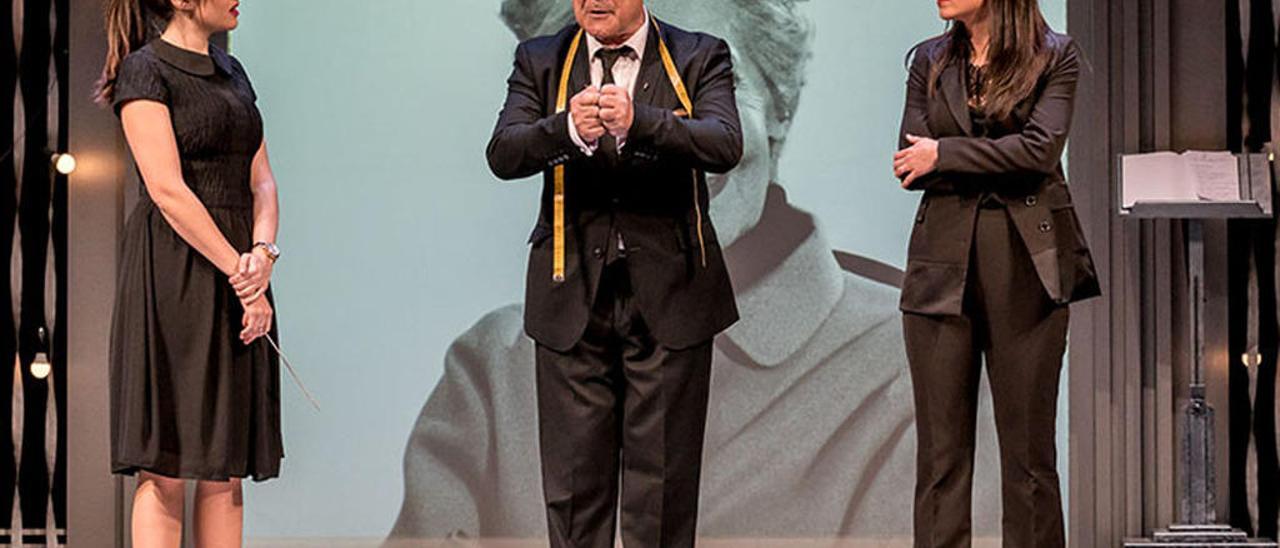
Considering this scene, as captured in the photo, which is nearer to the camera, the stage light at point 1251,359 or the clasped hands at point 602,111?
the clasped hands at point 602,111

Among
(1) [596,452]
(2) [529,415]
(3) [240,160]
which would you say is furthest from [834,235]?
(3) [240,160]

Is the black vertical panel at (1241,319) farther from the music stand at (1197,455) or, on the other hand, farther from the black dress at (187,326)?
the black dress at (187,326)

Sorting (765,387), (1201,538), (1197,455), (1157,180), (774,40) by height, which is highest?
(774,40)

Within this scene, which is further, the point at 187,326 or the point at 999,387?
the point at 999,387

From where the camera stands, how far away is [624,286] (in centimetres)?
318

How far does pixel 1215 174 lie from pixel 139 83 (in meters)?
2.78

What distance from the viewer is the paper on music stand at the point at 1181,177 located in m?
4.18

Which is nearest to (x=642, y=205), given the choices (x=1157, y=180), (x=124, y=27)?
(x=124, y=27)

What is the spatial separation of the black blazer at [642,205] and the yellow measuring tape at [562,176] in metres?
0.01

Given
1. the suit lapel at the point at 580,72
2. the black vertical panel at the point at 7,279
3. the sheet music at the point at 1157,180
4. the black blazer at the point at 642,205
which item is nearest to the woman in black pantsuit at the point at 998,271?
the black blazer at the point at 642,205

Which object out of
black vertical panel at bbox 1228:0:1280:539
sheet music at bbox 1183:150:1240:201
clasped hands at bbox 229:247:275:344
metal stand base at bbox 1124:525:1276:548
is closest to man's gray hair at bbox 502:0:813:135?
sheet music at bbox 1183:150:1240:201

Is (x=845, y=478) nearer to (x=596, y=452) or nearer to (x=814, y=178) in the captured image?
(x=814, y=178)

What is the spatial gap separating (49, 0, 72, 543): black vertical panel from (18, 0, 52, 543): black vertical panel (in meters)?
0.03

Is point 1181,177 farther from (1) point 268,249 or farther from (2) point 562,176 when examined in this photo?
(1) point 268,249
